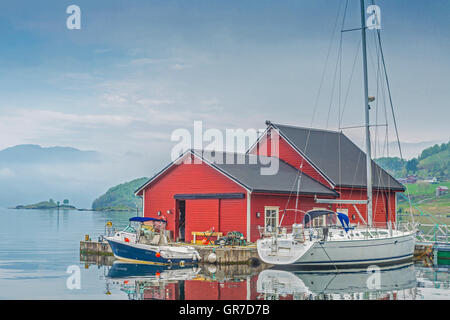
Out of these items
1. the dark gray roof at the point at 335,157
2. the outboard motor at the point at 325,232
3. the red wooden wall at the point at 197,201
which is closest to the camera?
the outboard motor at the point at 325,232

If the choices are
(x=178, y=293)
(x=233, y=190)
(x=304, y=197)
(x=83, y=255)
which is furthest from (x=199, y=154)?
(x=178, y=293)

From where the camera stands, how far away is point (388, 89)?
37094 mm

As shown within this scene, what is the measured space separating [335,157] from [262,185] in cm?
1082

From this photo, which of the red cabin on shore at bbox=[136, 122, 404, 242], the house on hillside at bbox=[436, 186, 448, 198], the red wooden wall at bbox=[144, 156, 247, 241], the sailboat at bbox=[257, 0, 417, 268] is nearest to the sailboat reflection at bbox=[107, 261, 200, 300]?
the sailboat at bbox=[257, 0, 417, 268]

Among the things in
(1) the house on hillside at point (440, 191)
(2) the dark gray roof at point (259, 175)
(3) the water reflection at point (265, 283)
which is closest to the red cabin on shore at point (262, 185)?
(2) the dark gray roof at point (259, 175)

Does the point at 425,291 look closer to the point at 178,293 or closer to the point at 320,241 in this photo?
the point at 320,241

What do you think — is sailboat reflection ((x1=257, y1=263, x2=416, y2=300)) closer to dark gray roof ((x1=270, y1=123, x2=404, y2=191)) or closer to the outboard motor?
the outboard motor

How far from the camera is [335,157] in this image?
43.1 meters

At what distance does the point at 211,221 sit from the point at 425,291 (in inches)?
556

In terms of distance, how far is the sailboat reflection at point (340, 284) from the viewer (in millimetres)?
21875

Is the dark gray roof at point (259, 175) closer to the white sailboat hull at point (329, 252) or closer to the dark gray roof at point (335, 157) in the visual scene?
the dark gray roof at point (335, 157)

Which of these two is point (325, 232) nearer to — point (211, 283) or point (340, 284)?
point (340, 284)

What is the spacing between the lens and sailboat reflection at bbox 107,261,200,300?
21.8 m

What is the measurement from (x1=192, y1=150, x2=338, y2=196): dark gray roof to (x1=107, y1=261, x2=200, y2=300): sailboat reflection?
6.32m
